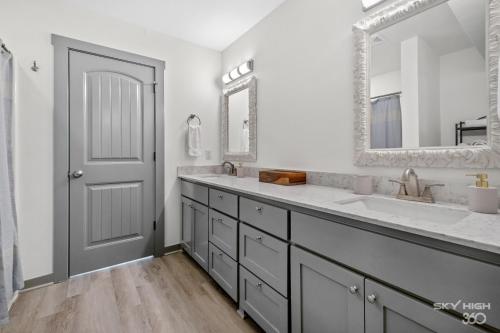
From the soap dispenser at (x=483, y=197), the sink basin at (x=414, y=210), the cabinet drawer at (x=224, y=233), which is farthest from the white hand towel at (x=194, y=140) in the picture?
the soap dispenser at (x=483, y=197)

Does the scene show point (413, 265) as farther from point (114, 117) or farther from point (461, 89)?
point (114, 117)

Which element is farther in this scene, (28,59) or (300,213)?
(28,59)

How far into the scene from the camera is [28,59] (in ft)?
6.18

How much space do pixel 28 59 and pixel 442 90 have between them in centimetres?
286

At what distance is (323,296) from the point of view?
1.03 metres

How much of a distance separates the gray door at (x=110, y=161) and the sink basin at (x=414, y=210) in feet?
6.73

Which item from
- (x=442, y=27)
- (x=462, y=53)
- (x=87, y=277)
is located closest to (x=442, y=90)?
(x=462, y=53)

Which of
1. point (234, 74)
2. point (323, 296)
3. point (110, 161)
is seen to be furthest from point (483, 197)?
point (110, 161)

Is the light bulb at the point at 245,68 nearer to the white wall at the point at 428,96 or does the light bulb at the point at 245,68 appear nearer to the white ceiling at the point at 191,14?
the white ceiling at the point at 191,14

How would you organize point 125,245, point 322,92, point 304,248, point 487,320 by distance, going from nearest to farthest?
point 487,320, point 304,248, point 322,92, point 125,245

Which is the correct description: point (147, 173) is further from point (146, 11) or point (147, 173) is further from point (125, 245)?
point (146, 11)

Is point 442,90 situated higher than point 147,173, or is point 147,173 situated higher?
point 442,90

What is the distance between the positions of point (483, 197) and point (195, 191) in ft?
6.39

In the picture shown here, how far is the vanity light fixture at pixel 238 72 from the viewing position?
2.45 meters
